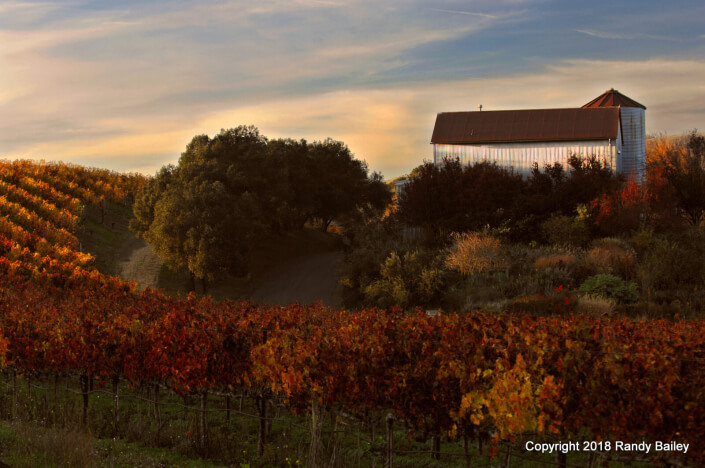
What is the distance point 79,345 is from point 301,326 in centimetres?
426

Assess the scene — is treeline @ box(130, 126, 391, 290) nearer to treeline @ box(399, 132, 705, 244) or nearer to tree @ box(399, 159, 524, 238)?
tree @ box(399, 159, 524, 238)

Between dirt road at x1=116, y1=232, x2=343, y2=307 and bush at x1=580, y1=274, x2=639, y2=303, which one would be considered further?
dirt road at x1=116, y1=232, x2=343, y2=307

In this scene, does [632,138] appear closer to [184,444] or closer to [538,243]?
[538,243]

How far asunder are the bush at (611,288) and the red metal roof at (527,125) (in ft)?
54.0

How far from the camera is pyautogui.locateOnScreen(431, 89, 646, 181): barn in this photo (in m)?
37.2

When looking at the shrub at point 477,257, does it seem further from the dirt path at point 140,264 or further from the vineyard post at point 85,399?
the vineyard post at point 85,399

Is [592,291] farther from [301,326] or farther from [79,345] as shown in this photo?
[79,345]

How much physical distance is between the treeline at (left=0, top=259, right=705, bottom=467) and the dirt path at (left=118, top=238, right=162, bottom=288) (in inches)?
836

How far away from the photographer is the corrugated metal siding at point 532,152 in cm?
3703

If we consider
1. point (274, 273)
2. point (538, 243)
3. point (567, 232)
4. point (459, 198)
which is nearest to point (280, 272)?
point (274, 273)

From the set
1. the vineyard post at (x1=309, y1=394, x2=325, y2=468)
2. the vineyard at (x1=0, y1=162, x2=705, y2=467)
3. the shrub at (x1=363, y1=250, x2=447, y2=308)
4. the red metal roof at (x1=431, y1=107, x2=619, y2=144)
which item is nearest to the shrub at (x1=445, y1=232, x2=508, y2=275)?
the shrub at (x1=363, y1=250, x2=447, y2=308)

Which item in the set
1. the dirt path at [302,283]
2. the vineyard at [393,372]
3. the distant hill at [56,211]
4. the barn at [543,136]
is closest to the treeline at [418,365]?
the vineyard at [393,372]

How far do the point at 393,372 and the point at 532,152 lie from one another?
32088 mm

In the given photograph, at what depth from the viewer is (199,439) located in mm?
9836
